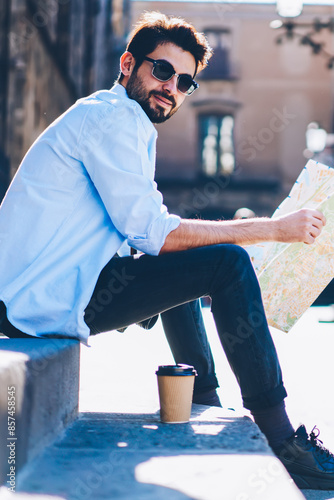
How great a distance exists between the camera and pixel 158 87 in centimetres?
275

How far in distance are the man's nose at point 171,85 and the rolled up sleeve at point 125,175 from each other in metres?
0.33

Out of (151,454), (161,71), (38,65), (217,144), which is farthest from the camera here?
(217,144)

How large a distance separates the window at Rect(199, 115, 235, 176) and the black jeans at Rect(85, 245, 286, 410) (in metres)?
24.6

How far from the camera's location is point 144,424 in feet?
8.17

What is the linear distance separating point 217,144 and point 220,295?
83.0ft

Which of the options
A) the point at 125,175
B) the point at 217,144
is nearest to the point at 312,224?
the point at 125,175

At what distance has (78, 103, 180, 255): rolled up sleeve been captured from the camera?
2.35 metres

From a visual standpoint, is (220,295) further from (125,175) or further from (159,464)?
(159,464)

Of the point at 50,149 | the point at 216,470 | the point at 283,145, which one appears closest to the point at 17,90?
the point at 50,149

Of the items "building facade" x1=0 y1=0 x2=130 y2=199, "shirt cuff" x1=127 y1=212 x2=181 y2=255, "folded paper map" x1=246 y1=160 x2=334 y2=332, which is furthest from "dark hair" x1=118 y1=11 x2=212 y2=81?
"building facade" x1=0 y1=0 x2=130 y2=199

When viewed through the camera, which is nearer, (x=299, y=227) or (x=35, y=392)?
(x=35, y=392)

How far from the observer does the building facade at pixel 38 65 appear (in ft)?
31.4

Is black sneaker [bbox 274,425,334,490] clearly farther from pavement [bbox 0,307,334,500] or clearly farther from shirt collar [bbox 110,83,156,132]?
shirt collar [bbox 110,83,156,132]

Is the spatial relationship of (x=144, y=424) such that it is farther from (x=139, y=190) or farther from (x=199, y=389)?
(x=139, y=190)
